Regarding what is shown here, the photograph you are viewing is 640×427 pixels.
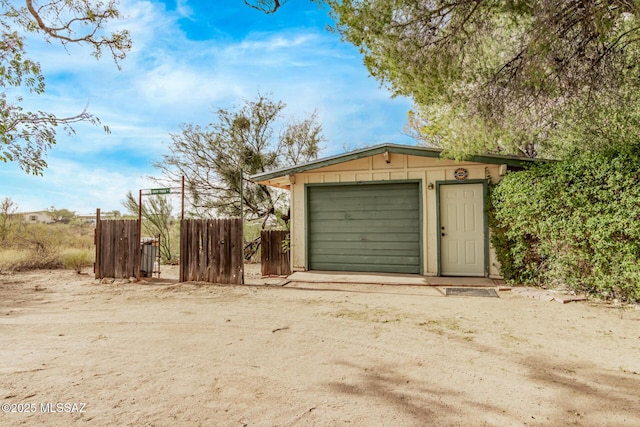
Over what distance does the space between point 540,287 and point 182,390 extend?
6.57 metres

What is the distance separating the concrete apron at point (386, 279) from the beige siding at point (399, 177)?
449mm

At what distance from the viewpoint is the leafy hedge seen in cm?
506

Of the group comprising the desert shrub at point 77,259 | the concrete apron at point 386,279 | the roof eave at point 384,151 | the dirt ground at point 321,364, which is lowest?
the dirt ground at point 321,364

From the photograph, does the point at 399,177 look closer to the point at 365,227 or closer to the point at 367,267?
the point at 365,227

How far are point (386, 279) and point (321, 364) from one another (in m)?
4.84

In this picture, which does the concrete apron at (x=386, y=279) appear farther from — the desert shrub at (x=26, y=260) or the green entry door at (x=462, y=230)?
the desert shrub at (x=26, y=260)

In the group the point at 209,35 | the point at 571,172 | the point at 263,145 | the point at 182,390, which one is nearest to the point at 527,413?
the point at 182,390

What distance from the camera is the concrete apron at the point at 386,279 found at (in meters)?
7.31

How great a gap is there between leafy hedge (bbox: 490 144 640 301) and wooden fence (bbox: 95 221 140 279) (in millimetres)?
7873

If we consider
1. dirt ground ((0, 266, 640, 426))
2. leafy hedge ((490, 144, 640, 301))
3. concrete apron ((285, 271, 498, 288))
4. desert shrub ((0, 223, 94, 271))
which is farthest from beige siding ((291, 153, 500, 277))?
desert shrub ((0, 223, 94, 271))

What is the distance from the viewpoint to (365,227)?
8664 mm

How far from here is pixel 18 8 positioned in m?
6.50

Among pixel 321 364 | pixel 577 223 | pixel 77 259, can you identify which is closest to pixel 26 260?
pixel 77 259

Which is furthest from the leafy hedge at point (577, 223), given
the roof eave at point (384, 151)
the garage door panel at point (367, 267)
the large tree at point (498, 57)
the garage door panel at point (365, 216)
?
the garage door panel at point (367, 267)
